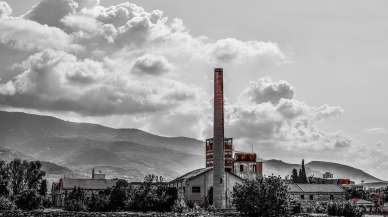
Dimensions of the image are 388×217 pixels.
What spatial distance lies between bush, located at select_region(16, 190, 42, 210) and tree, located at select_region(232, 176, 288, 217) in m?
34.6

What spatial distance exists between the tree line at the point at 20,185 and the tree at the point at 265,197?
104 feet

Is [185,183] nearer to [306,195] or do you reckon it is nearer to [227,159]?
[227,159]

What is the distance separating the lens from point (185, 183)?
9425 cm

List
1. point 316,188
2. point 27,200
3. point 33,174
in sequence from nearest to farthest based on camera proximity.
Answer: point 27,200
point 33,174
point 316,188

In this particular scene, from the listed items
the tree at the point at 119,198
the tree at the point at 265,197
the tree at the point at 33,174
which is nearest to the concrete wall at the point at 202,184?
the tree at the point at 119,198

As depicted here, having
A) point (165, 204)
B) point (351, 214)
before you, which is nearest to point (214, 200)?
point (165, 204)

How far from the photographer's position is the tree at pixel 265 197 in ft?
226

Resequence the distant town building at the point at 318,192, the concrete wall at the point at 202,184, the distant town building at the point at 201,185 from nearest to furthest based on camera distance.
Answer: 1. the distant town building at the point at 201,185
2. the concrete wall at the point at 202,184
3. the distant town building at the point at 318,192

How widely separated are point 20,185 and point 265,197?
47692 millimetres

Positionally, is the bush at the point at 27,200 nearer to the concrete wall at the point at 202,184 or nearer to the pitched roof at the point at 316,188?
the concrete wall at the point at 202,184

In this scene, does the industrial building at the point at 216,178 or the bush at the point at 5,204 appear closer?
the bush at the point at 5,204

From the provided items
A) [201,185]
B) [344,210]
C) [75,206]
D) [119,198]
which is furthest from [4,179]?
[344,210]

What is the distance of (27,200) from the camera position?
284 feet

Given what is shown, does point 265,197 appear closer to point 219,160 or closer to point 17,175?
point 219,160
